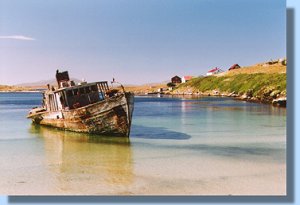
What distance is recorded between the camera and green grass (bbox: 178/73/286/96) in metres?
31.0

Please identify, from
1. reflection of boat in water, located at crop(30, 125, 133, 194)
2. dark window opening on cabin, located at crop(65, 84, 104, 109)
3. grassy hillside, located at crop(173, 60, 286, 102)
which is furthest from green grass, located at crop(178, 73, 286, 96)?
reflection of boat in water, located at crop(30, 125, 133, 194)

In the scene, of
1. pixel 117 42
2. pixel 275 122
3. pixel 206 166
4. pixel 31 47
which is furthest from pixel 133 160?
pixel 275 122

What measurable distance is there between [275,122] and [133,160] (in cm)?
1056

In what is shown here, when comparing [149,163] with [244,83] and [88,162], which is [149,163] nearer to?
[88,162]

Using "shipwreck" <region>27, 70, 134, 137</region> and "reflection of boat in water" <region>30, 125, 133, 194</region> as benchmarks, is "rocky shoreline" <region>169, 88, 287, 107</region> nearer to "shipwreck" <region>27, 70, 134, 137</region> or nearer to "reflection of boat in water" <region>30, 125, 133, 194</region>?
"shipwreck" <region>27, 70, 134, 137</region>

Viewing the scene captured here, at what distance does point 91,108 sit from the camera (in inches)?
661

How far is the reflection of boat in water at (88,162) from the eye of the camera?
943cm

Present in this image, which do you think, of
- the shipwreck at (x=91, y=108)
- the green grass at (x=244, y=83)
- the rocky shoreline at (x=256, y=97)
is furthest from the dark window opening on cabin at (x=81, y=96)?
the rocky shoreline at (x=256, y=97)

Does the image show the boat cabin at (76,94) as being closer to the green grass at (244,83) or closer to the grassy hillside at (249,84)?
the grassy hillside at (249,84)

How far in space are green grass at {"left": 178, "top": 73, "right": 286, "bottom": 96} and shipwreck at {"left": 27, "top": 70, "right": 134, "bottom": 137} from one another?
1150cm

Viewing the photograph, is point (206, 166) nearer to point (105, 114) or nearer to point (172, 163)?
point (172, 163)

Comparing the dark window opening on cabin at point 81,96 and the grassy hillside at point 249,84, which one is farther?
the grassy hillside at point 249,84

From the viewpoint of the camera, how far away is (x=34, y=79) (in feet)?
39.9

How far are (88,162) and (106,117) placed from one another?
4996 millimetres
